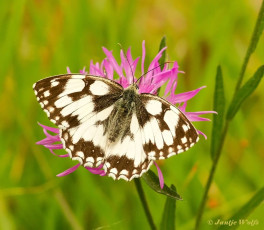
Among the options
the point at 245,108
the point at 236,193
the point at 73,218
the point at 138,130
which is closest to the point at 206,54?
the point at 245,108

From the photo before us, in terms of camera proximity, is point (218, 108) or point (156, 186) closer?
point (156, 186)

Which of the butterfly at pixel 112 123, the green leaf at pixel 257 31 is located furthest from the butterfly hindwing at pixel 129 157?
the green leaf at pixel 257 31

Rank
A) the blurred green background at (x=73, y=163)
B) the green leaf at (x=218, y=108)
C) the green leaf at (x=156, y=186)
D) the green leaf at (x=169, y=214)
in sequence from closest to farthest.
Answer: the green leaf at (x=156, y=186) → the green leaf at (x=169, y=214) → the green leaf at (x=218, y=108) → the blurred green background at (x=73, y=163)

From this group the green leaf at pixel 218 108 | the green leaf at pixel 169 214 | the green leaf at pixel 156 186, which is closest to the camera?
the green leaf at pixel 156 186

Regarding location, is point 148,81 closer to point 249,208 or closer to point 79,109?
point 79,109

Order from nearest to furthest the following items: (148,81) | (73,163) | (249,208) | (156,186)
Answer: (156,186), (249,208), (148,81), (73,163)

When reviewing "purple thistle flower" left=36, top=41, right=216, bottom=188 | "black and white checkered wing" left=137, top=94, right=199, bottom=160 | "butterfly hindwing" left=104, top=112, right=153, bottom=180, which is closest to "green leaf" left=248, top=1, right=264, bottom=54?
"purple thistle flower" left=36, top=41, right=216, bottom=188

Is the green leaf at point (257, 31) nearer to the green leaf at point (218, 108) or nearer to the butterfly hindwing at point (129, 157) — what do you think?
the green leaf at point (218, 108)

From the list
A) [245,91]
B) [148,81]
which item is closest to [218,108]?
[245,91]
